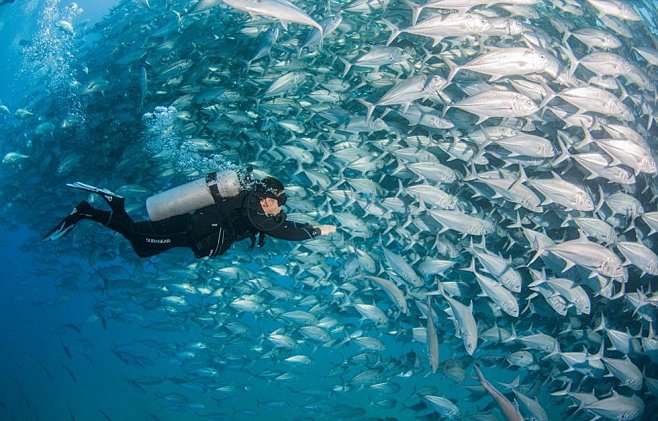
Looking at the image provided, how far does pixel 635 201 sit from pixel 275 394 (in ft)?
76.8

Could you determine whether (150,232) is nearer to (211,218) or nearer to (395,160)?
(211,218)

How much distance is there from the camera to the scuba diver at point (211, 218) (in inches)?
165

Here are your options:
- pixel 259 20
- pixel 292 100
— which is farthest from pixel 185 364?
pixel 259 20

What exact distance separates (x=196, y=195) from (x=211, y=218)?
1.06 feet

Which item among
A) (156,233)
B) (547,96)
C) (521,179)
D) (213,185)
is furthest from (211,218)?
(547,96)

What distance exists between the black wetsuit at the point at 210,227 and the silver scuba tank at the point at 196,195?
11 centimetres

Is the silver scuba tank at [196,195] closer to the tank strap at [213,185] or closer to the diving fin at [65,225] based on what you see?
the tank strap at [213,185]

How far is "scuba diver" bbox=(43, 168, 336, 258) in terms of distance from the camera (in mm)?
4203

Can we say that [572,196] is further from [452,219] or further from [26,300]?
[26,300]

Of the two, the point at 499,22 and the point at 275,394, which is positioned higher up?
the point at 499,22

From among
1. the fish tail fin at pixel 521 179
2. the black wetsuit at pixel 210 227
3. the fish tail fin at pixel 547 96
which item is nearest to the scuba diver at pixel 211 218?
the black wetsuit at pixel 210 227

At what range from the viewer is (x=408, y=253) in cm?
873

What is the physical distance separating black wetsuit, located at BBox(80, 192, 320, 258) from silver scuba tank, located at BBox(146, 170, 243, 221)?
108mm

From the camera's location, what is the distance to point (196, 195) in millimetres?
4398
